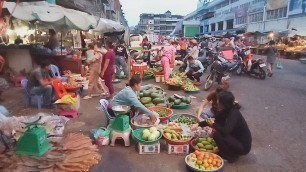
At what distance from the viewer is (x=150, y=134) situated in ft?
16.0

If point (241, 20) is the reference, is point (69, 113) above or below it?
below

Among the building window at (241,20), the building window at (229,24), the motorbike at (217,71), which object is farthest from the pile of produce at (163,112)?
the building window at (229,24)

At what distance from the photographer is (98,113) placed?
7.20m

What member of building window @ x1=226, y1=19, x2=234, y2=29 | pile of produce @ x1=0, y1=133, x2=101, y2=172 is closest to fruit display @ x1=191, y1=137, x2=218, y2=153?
pile of produce @ x1=0, y1=133, x2=101, y2=172

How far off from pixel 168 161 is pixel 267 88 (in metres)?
7.61

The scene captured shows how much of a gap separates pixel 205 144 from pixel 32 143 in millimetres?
3002

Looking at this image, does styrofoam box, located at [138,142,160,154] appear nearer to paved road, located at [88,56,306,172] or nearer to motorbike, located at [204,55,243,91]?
paved road, located at [88,56,306,172]

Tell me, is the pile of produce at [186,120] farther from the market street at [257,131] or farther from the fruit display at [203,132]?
the market street at [257,131]

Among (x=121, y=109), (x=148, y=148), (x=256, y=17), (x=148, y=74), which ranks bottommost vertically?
(x=148, y=148)

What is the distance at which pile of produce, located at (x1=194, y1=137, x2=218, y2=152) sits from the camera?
4.73 m

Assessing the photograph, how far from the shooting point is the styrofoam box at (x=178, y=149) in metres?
4.89

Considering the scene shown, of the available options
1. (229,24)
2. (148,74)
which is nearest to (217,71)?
(148,74)

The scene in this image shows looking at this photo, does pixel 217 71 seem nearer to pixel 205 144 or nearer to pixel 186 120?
pixel 186 120

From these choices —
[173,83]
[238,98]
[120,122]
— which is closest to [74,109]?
[120,122]
